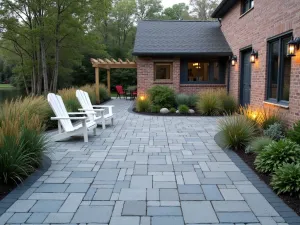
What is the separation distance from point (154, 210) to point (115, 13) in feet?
114

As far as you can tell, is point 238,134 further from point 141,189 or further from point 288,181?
point 141,189

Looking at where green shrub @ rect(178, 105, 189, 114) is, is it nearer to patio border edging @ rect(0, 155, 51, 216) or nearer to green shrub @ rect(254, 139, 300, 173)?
green shrub @ rect(254, 139, 300, 173)

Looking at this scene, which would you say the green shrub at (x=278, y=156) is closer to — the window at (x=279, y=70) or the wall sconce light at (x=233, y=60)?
the window at (x=279, y=70)

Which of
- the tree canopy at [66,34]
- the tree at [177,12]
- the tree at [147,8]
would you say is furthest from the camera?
the tree at [147,8]

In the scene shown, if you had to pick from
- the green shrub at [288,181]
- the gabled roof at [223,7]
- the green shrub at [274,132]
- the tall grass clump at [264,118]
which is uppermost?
the gabled roof at [223,7]

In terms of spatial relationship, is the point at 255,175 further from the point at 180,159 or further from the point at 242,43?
the point at 242,43

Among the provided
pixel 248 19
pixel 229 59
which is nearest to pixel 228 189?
pixel 248 19

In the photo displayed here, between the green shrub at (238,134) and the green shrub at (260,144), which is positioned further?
the green shrub at (238,134)

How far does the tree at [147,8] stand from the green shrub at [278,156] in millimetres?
35554

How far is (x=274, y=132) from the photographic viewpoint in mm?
5562

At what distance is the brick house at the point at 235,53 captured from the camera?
22.0 ft

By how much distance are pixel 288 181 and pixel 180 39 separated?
11.5m

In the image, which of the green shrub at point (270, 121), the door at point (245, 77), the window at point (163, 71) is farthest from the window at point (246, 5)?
the green shrub at point (270, 121)

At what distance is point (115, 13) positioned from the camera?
115ft
